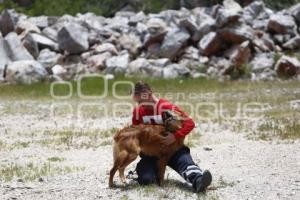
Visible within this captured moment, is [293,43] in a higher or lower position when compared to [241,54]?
higher

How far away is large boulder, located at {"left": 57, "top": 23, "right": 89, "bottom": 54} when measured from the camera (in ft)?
107

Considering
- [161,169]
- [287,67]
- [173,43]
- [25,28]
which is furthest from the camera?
[25,28]

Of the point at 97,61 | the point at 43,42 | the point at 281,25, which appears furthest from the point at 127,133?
the point at 281,25

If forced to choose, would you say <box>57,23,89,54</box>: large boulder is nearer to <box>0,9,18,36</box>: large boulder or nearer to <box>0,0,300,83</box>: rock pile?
<box>0,0,300,83</box>: rock pile

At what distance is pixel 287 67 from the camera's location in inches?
1156

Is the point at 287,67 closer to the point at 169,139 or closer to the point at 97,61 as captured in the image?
the point at 97,61

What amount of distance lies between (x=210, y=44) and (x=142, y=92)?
23462 millimetres

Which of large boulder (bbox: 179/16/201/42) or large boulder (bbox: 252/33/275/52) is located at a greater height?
large boulder (bbox: 179/16/201/42)

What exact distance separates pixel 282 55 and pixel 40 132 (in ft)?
58.1

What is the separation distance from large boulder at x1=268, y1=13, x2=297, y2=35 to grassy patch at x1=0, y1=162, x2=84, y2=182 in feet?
80.2

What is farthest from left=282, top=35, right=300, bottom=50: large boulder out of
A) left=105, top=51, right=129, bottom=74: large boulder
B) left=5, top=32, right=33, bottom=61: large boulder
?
left=5, top=32, right=33, bottom=61: large boulder

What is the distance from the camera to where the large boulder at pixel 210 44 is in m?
32.2

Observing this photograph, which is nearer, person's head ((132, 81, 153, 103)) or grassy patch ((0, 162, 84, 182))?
person's head ((132, 81, 153, 103))

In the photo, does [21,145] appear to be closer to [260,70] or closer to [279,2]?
[260,70]
